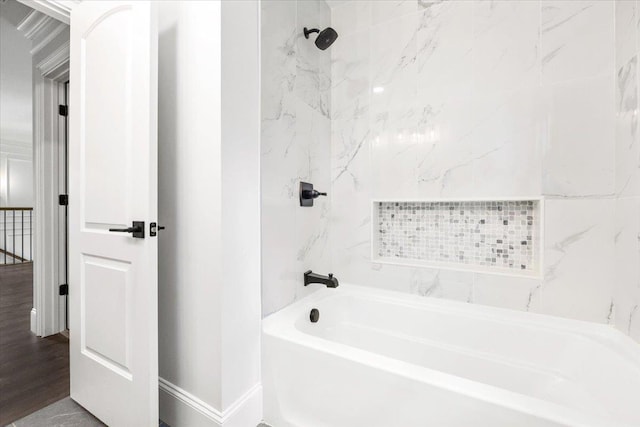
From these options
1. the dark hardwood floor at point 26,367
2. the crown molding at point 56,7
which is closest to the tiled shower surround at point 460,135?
the crown molding at point 56,7

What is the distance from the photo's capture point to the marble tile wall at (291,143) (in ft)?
4.59

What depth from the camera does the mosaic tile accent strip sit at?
1.56m

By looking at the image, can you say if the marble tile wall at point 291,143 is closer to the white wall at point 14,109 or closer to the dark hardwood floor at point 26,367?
the dark hardwood floor at point 26,367

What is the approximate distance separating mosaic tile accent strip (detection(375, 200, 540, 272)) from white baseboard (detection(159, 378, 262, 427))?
1.21 m

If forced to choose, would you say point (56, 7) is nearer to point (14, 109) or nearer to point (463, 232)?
point (463, 232)

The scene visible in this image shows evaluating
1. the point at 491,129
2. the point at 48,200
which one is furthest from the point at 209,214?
the point at 48,200

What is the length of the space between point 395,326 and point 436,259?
1.71 ft

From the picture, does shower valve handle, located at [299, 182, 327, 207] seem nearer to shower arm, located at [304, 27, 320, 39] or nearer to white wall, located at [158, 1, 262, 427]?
white wall, located at [158, 1, 262, 427]

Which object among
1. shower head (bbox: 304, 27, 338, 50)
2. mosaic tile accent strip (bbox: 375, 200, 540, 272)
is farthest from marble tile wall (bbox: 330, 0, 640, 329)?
shower head (bbox: 304, 27, 338, 50)

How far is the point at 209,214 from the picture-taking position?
1.12 metres

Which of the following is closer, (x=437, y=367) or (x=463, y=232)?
(x=437, y=367)

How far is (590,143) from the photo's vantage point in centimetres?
135

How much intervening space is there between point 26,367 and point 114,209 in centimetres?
149

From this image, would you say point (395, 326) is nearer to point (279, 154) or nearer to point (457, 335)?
point (457, 335)
